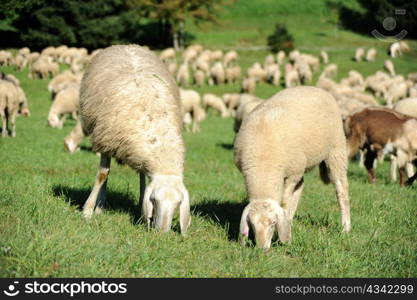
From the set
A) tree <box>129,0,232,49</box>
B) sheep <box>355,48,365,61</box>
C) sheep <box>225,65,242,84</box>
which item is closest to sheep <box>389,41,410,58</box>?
sheep <box>355,48,365,61</box>

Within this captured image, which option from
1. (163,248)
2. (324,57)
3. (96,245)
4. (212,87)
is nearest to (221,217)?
(163,248)

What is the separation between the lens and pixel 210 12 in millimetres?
46219

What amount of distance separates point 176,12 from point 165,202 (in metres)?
40.3

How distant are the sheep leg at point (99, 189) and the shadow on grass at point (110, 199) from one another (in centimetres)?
16

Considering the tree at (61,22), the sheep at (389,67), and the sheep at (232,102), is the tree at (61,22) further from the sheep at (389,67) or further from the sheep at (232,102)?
the sheep at (389,67)

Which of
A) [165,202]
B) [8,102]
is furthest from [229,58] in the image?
[165,202]

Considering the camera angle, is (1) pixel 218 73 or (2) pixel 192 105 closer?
(2) pixel 192 105

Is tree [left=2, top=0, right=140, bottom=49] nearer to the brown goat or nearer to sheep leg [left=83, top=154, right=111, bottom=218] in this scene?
sheep leg [left=83, top=154, right=111, bottom=218]

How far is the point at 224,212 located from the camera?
6887 mm

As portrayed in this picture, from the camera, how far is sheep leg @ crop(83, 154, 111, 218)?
5980 millimetres

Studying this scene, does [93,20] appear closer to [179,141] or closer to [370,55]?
[179,141]

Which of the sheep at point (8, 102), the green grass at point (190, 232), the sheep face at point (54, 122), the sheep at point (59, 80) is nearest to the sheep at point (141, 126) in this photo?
the green grass at point (190, 232)

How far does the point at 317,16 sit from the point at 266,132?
179 ft

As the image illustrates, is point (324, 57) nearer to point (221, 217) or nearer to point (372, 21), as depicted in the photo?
point (372, 21)
